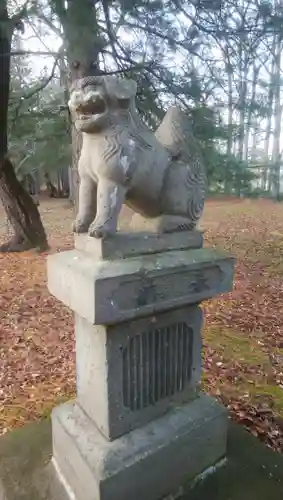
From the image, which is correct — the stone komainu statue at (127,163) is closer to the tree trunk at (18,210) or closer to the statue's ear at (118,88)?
the statue's ear at (118,88)

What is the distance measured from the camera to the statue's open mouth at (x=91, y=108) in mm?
1253

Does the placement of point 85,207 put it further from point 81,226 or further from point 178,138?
point 178,138

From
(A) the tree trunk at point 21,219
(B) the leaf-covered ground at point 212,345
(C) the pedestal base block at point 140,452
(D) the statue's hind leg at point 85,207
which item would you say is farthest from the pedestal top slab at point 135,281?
(A) the tree trunk at point 21,219

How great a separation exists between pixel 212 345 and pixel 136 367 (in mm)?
1907

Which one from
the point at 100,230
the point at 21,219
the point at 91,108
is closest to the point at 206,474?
the point at 100,230

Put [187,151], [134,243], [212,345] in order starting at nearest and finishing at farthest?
[134,243], [187,151], [212,345]

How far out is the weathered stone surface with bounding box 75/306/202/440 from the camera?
1419mm

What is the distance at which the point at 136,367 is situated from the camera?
1.49 m

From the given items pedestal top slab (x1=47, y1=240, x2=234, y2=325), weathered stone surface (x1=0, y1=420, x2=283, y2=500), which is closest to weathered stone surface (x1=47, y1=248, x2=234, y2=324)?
pedestal top slab (x1=47, y1=240, x2=234, y2=325)

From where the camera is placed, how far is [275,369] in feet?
9.53

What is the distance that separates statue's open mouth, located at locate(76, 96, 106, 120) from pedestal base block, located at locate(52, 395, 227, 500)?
1.21 meters

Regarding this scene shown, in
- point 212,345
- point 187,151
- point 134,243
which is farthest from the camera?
point 212,345

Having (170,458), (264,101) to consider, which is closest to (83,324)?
(170,458)

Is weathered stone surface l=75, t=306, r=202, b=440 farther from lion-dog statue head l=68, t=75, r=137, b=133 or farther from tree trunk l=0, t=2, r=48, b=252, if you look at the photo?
tree trunk l=0, t=2, r=48, b=252
